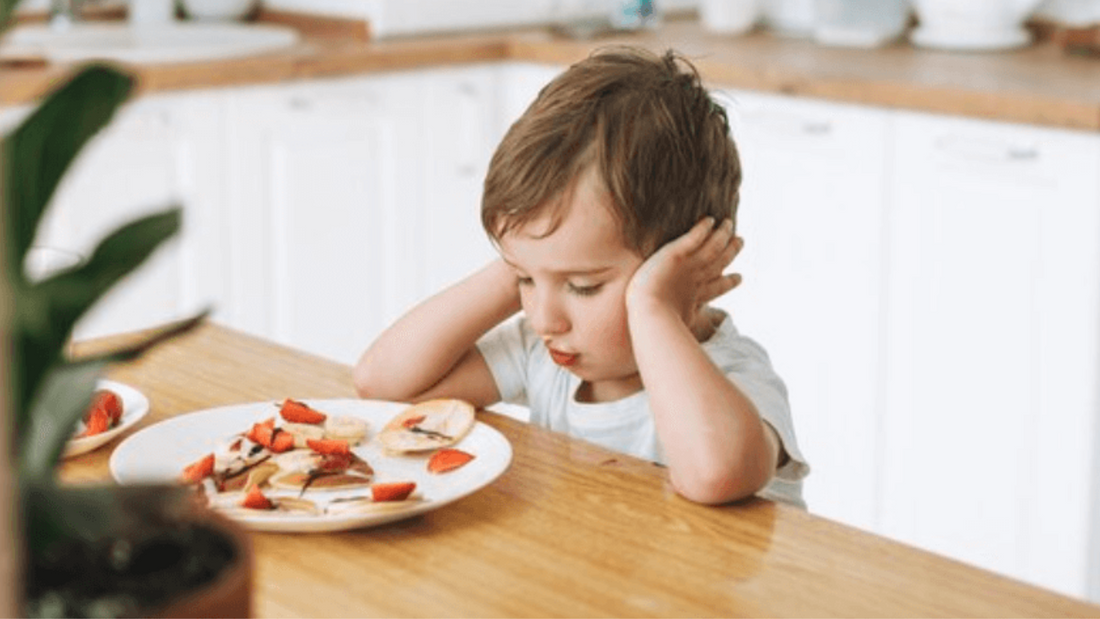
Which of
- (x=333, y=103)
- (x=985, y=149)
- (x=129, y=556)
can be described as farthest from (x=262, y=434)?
(x=333, y=103)

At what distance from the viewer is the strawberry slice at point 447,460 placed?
1.33 meters

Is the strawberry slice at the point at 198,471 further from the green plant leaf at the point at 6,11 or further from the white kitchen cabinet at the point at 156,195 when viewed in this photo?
the white kitchen cabinet at the point at 156,195

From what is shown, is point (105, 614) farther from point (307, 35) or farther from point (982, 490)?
point (307, 35)

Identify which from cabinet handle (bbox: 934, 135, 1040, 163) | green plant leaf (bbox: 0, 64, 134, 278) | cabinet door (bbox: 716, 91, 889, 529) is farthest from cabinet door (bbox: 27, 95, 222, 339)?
green plant leaf (bbox: 0, 64, 134, 278)

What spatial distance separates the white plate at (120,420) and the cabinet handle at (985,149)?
1600mm

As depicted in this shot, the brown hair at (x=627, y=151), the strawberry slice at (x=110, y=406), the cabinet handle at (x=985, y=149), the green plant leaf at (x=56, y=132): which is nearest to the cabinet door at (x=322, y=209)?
the cabinet handle at (x=985, y=149)

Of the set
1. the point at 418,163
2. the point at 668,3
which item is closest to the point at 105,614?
the point at 418,163

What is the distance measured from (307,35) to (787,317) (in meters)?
1.22

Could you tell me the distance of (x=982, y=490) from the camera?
286 cm

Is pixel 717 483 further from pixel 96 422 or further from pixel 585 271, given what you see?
pixel 96 422

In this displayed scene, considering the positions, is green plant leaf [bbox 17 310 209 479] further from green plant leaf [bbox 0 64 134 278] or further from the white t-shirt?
the white t-shirt

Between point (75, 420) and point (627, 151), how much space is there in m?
0.92

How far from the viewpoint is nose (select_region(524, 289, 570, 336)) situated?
153cm

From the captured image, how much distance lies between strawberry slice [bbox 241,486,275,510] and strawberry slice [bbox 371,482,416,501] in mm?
70
